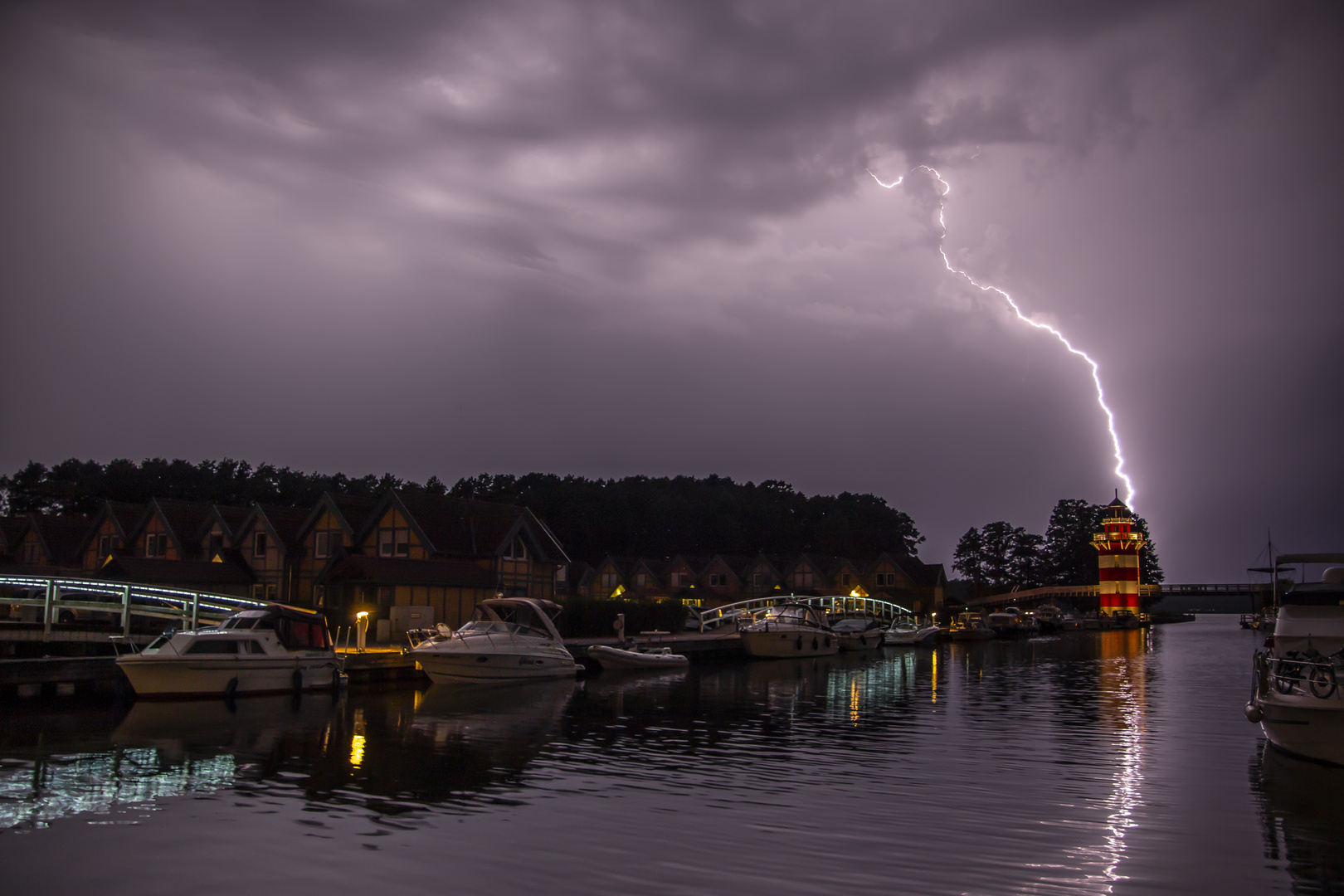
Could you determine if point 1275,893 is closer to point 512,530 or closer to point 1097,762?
point 1097,762

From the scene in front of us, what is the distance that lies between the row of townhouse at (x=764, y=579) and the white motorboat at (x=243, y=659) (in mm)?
81224

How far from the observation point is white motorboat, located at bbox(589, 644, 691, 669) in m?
47.6

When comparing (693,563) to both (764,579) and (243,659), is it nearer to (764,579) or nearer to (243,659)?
(764,579)

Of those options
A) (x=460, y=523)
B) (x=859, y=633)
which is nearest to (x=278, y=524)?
(x=460, y=523)

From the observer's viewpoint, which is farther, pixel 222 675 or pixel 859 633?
pixel 859 633

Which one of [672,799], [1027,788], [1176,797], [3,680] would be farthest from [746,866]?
[3,680]

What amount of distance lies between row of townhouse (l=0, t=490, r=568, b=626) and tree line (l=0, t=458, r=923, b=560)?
35953 millimetres

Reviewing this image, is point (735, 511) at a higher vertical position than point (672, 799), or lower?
higher

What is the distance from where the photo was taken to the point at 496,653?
39.2 meters

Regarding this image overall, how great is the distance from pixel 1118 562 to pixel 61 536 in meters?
133

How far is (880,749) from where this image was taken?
77.5 feet

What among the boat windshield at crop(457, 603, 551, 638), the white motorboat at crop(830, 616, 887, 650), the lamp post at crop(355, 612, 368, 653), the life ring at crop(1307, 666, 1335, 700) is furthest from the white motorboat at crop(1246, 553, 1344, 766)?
the white motorboat at crop(830, 616, 887, 650)

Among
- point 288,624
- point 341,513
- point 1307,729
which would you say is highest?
point 341,513

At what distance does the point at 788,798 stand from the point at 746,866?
451 cm
